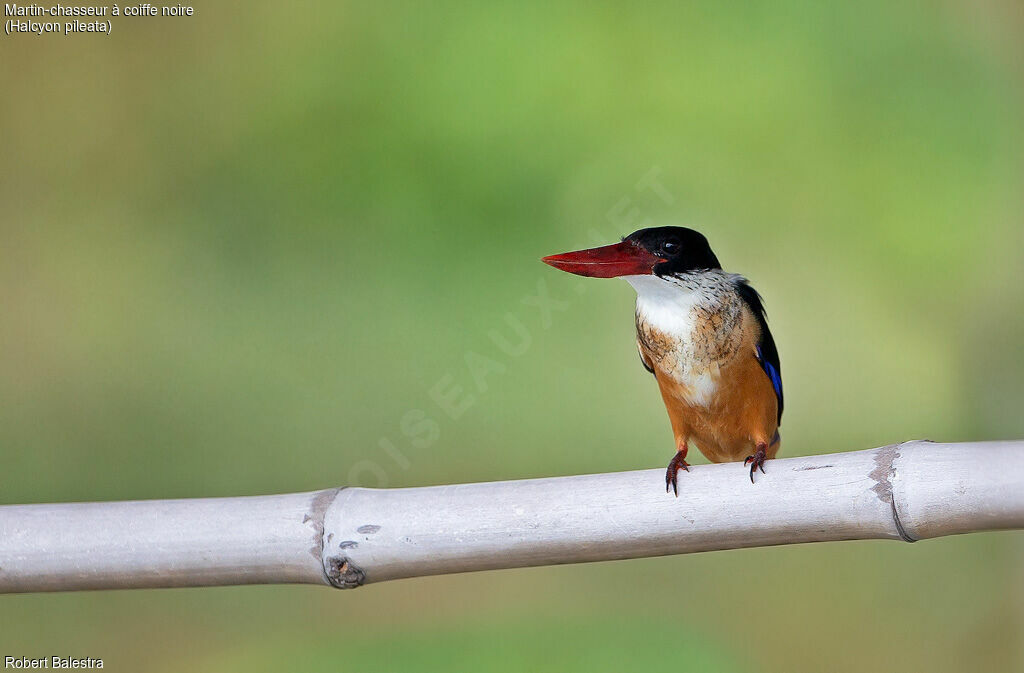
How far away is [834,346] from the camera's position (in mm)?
1161

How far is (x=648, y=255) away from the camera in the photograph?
68 cm

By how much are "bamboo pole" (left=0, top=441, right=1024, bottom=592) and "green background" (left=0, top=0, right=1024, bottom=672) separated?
1.85 feet

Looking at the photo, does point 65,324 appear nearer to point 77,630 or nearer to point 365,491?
point 77,630

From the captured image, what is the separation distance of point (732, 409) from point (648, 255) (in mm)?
157

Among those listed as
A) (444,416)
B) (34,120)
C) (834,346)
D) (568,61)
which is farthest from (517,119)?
(34,120)

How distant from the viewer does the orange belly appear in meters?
0.73

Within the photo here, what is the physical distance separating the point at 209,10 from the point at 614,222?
649 mm

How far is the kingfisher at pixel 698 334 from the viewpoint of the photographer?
2.25ft

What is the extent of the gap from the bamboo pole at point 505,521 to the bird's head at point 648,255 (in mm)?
172

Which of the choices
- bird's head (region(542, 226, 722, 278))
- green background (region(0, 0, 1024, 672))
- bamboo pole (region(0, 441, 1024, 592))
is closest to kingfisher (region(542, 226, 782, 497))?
bird's head (region(542, 226, 722, 278))

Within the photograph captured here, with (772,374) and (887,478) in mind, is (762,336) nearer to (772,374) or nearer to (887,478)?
(772,374)

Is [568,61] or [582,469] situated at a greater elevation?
[568,61]

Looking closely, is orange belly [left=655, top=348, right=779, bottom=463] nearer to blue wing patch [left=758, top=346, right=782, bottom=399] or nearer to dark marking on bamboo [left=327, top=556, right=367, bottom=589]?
blue wing patch [left=758, top=346, right=782, bottom=399]

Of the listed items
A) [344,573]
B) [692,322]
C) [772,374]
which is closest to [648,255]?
[692,322]
